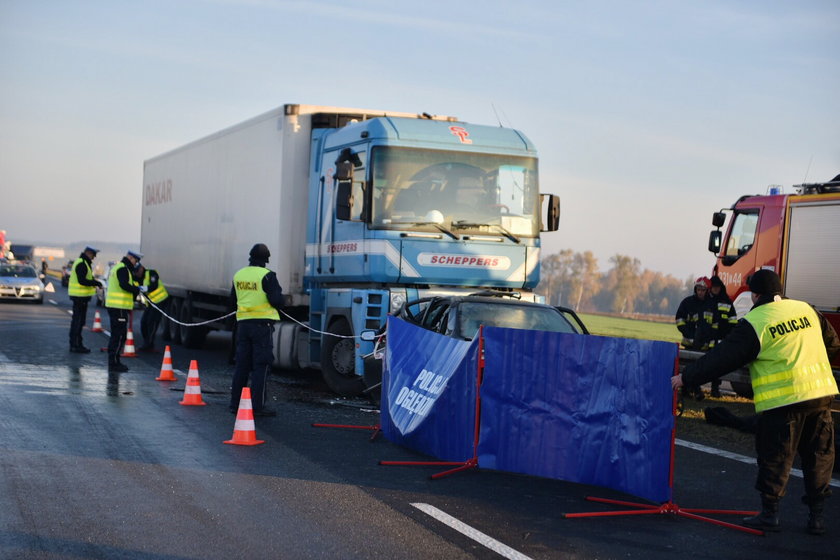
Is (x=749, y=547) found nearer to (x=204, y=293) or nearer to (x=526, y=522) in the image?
(x=526, y=522)

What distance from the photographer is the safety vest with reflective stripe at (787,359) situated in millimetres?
7078

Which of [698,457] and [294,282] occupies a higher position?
[294,282]

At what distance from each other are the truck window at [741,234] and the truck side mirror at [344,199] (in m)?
6.07

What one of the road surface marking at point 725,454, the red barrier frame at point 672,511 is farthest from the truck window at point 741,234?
the red barrier frame at point 672,511

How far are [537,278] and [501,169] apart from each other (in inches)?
62.4

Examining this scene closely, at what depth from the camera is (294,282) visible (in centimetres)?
1584

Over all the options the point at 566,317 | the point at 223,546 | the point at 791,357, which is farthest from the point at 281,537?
the point at 566,317

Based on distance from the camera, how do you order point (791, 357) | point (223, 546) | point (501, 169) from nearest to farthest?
1. point (223, 546)
2. point (791, 357)
3. point (501, 169)

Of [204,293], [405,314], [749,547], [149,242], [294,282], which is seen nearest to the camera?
[749,547]

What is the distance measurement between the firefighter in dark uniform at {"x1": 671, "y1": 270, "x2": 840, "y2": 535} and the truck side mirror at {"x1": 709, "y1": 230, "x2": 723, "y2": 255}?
9.23 meters

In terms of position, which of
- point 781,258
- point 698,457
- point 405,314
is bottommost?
point 698,457

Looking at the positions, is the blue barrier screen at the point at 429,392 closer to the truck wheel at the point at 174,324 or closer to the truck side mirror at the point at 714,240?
the truck side mirror at the point at 714,240

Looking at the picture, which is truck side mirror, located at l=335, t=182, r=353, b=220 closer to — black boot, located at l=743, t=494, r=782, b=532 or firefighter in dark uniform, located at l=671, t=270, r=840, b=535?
firefighter in dark uniform, located at l=671, t=270, r=840, b=535

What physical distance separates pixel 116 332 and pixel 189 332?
524 centimetres
